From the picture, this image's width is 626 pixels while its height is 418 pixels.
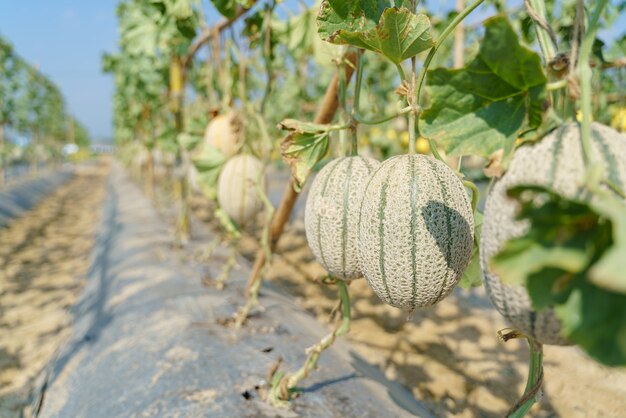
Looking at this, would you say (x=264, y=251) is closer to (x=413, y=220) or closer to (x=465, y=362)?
(x=413, y=220)

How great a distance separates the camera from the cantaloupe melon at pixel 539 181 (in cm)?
67

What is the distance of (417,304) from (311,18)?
1.81m

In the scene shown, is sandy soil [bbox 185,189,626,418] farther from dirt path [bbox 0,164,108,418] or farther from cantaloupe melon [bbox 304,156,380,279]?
dirt path [bbox 0,164,108,418]

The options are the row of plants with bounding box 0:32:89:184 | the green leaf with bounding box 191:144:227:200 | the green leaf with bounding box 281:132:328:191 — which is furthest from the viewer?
the row of plants with bounding box 0:32:89:184

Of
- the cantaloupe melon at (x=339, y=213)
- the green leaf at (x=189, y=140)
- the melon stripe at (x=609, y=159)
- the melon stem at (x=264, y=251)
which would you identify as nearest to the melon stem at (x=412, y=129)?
the cantaloupe melon at (x=339, y=213)

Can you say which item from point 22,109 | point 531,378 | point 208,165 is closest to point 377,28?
point 531,378

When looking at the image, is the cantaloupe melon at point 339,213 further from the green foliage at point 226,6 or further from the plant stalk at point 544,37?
the green foliage at point 226,6

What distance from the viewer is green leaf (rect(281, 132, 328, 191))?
1332 millimetres

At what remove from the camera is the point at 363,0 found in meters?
0.92

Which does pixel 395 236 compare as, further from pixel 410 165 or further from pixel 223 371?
pixel 223 371

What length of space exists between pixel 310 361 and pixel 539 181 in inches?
43.7

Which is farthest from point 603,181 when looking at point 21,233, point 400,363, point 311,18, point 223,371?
point 21,233

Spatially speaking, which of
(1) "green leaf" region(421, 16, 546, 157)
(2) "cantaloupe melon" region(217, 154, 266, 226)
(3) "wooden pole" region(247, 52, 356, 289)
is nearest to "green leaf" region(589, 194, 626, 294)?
(1) "green leaf" region(421, 16, 546, 157)

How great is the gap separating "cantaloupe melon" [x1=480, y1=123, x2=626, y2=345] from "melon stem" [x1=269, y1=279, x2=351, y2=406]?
2.67ft
